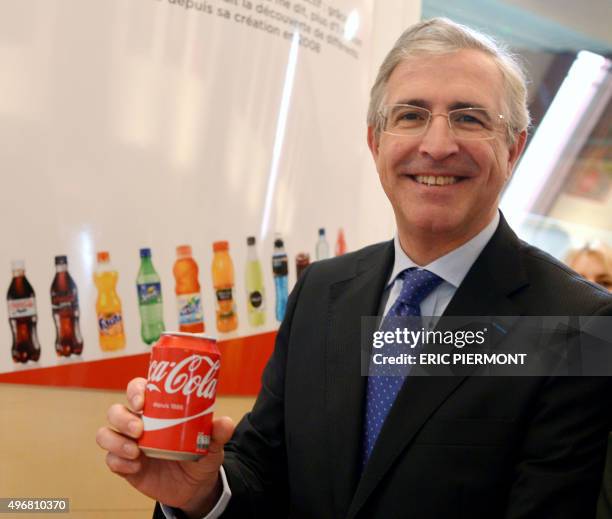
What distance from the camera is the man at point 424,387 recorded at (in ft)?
3.99

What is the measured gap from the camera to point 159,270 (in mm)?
2012

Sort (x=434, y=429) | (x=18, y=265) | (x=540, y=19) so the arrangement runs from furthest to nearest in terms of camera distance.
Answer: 1. (x=540, y=19)
2. (x=18, y=265)
3. (x=434, y=429)

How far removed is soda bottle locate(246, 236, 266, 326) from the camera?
2.21m

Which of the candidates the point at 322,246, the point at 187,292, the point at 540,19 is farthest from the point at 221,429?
the point at 540,19

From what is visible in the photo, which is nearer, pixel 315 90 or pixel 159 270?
pixel 159 270

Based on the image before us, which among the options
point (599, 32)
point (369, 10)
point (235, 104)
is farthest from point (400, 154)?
point (599, 32)

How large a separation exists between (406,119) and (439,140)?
9 cm

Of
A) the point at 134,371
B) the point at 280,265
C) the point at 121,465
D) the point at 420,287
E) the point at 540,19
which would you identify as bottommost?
the point at 134,371

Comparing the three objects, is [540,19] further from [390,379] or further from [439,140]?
[390,379]

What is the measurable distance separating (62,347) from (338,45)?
1.27 metres

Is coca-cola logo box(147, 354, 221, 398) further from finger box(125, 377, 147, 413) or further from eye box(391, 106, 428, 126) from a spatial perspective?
eye box(391, 106, 428, 126)

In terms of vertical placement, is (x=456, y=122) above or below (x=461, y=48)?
below

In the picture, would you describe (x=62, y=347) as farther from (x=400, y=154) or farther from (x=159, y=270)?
(x=400, y=154)

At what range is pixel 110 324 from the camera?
1.95 meters
